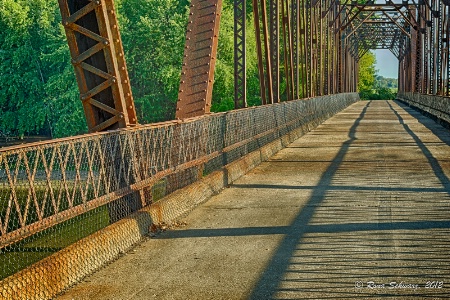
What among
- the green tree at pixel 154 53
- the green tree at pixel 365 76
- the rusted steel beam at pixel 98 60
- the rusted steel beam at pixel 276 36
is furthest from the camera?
the green tree at pixel 365 76

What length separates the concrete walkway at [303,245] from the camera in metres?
7.29

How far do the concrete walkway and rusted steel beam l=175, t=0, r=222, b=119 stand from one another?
160 cm

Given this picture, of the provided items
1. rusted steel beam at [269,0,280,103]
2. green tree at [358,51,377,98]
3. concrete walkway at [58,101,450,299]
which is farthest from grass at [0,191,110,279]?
green tree at [358,51,377,98]

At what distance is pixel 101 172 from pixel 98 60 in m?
1.64

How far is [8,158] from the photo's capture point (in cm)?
709

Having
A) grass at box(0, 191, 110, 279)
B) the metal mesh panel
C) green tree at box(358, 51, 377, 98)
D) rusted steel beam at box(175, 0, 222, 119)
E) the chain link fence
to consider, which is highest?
rusted steel beam at box(175, 0, 222, 119)

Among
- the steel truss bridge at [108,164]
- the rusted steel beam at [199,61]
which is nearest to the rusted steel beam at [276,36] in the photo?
the steel truss bridge at [108,164]

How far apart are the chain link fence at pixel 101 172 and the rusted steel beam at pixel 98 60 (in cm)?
43

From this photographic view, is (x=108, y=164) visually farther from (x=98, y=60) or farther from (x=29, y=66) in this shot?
(x=29, y=66)

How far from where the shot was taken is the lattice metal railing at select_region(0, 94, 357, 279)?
7258 millimetres

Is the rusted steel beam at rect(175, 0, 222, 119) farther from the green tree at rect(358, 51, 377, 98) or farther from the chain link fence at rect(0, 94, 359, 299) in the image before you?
the green tree at rect(358, 51, 377, 98)

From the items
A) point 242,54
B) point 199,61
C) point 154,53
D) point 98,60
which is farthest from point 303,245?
point 154,53

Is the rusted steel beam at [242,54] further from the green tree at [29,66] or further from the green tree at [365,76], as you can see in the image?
the green tree at [365,76]

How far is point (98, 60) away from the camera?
10.2 meters
